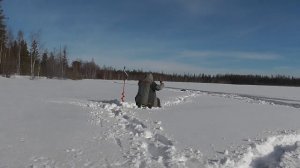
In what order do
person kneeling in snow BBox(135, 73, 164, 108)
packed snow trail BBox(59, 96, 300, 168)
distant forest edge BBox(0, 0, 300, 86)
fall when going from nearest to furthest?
packed snow trail BBox(59, 96, 300, 168), person kneeling in snow BBox(135, 73, 164, 108), distant forest edge BBox(0, 0, 300, 86)

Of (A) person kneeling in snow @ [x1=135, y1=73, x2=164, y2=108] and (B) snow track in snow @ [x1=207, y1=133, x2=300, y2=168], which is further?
(A) person kneeling in snow @ [x1=135, y1=73, x2=164, y2=108]

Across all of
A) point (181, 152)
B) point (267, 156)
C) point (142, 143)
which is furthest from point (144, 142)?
point (267, 156)

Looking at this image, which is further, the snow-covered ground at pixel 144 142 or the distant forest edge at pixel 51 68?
the distant forest edge at pixel 51 68

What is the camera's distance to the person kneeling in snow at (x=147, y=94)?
16.3 meters

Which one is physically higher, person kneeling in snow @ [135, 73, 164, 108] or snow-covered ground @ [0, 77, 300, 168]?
person kneeling in snow @ [135, 73, 164, 108]

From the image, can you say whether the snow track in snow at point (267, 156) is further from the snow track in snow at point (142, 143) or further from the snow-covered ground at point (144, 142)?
the snow track in snow at point (142, 143)

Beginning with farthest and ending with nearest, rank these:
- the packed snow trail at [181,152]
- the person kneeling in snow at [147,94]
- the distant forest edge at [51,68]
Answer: the distant forest edge at [51,68]
the person kneeling in snow at [147,94]
the packed snow trail at [181,152]

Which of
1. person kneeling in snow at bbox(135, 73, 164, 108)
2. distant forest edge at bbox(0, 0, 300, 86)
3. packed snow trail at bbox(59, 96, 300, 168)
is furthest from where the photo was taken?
distant forest edge at bbox(0, 0, 300, 86)

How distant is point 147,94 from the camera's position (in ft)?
53.9

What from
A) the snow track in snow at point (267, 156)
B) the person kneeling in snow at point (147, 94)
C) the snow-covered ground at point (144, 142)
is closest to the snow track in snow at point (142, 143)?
the snow-covered ground at point (144, 142)

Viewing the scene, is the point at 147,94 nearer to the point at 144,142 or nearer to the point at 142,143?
the point at 144,142

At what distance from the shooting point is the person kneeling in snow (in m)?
16.3

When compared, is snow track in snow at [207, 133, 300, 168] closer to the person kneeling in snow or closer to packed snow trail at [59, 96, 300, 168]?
packed snow trail at [59, 96, 300, 168]

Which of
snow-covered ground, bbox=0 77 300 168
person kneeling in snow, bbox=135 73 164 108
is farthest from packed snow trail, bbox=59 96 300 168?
person kneeling in snow, bbox=135 73 164 108
